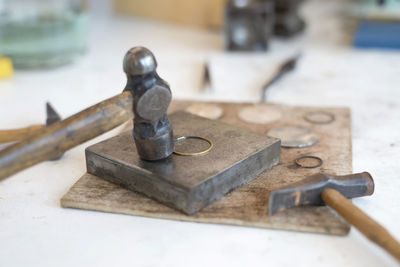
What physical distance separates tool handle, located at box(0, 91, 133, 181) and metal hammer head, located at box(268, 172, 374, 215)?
0.29 m

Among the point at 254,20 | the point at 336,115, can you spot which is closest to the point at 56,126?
the point at 336,115

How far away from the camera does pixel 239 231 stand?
30.7 inches

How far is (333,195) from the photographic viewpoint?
2.60 feet

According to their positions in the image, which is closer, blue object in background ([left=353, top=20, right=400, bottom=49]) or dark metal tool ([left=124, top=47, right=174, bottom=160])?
dark metal tool ([left=124, top=47, right=174, bottom=160])

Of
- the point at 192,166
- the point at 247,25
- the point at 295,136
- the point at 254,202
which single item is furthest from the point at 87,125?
the point at 247,25

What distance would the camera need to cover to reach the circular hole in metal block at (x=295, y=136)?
1056 mm

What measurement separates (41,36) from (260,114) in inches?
36.1

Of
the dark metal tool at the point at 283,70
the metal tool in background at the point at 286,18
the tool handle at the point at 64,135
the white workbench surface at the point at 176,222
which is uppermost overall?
the metal tool in background at the point at 286,18

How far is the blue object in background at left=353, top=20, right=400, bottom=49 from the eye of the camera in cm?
187

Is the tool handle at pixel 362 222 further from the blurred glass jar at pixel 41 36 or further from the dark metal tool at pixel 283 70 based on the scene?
the blurred glass jar at pixel 41 36

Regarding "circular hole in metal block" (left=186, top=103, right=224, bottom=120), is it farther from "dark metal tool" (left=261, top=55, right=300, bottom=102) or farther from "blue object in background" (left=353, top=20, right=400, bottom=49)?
"blue object in background" (left=353, top=20, right=400, bottom=49)

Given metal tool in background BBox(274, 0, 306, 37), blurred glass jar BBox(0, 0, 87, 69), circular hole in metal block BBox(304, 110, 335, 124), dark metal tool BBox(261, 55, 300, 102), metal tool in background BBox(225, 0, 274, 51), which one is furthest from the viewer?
metal tool in background BBox(274, 0, 306, 37)

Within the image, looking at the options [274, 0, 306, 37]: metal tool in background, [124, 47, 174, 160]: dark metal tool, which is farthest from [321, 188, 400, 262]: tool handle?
[274, 0, 306, 37]: metal tool in background

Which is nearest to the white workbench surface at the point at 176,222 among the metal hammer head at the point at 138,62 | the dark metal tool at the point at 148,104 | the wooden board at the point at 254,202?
the wooden board at the point at 254,202
